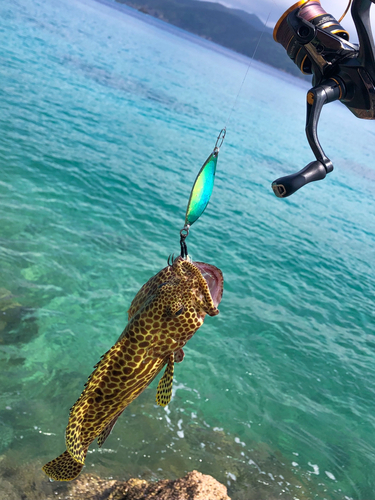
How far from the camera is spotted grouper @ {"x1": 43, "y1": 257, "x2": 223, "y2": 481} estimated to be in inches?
139

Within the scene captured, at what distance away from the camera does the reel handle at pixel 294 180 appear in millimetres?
3645

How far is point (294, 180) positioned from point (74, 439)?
2.67 m

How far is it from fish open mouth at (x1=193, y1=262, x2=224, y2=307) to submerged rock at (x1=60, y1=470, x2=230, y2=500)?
3.28 meters

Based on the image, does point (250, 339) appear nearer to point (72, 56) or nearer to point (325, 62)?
point (325, 62)

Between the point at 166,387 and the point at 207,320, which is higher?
the point at 166,387

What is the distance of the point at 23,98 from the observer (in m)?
23.2

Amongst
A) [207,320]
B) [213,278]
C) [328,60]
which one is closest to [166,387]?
[213,278]

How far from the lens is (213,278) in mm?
3576

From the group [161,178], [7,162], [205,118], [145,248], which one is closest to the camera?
[145,248]

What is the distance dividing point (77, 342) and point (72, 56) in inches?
1467

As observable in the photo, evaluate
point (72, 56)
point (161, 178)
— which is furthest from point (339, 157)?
point (161, 178)

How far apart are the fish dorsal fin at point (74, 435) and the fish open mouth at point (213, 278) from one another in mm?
1452

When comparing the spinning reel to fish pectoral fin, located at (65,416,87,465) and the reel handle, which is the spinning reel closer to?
the reel handle

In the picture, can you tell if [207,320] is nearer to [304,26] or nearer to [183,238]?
[304,26]
